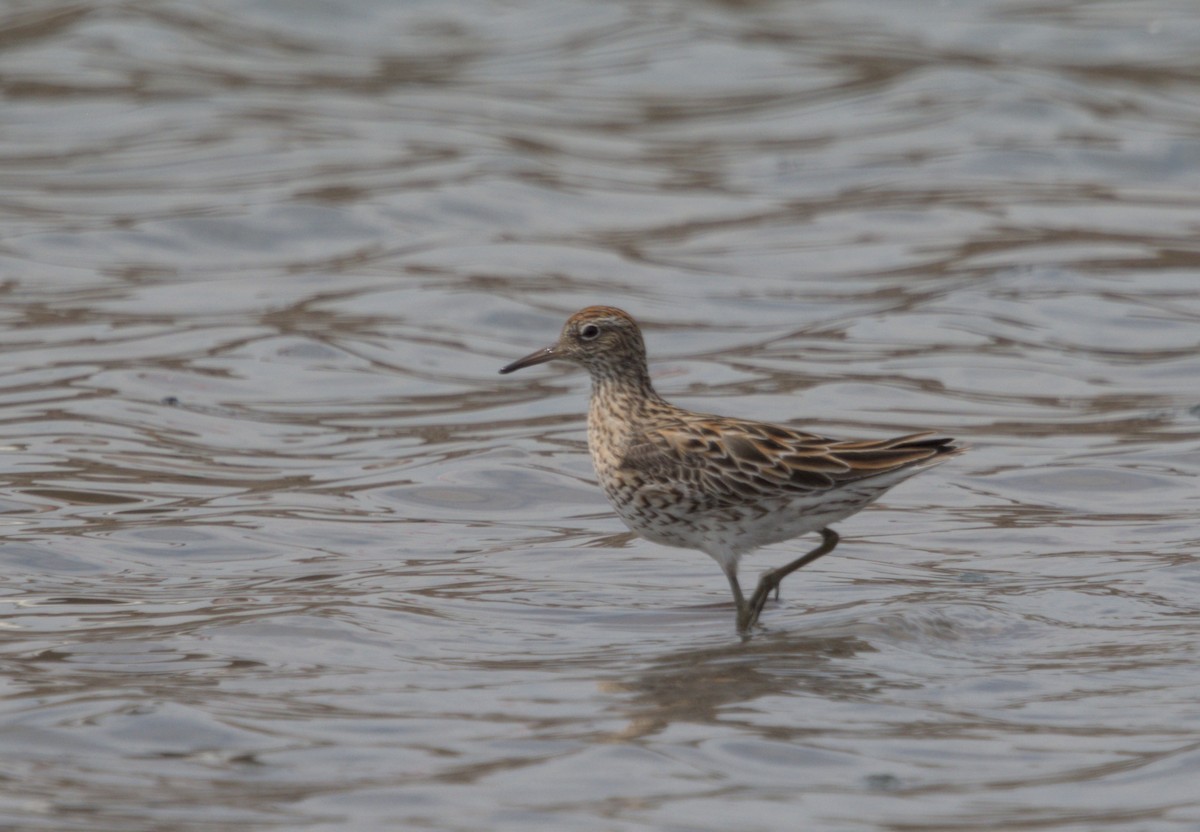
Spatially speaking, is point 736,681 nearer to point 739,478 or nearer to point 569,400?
point 739,478

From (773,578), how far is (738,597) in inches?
10.2

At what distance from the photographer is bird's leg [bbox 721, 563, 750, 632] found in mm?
9898

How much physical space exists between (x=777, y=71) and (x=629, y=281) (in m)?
7.32

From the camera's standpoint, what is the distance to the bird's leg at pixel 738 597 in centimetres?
990

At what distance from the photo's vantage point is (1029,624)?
980 cm

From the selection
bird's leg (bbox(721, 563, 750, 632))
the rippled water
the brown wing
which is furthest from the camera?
bird's leg (bbox(721, 563, 750, 632))

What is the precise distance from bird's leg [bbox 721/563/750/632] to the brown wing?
14.9 inches

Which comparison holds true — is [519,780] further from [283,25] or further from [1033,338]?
[283,25]

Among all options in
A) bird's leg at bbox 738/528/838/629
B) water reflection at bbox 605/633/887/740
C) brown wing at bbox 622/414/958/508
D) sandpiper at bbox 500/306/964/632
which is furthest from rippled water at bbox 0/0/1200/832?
brown wing at bbox 622/414/958/508

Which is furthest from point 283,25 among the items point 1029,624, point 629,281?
point 1029,624

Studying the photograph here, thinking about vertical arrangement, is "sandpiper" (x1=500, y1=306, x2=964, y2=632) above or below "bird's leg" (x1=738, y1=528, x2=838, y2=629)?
above

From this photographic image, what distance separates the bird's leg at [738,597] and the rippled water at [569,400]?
0.39 feet

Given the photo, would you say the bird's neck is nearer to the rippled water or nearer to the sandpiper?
the sandpiper

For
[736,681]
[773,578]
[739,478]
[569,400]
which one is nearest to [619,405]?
[739,478]
